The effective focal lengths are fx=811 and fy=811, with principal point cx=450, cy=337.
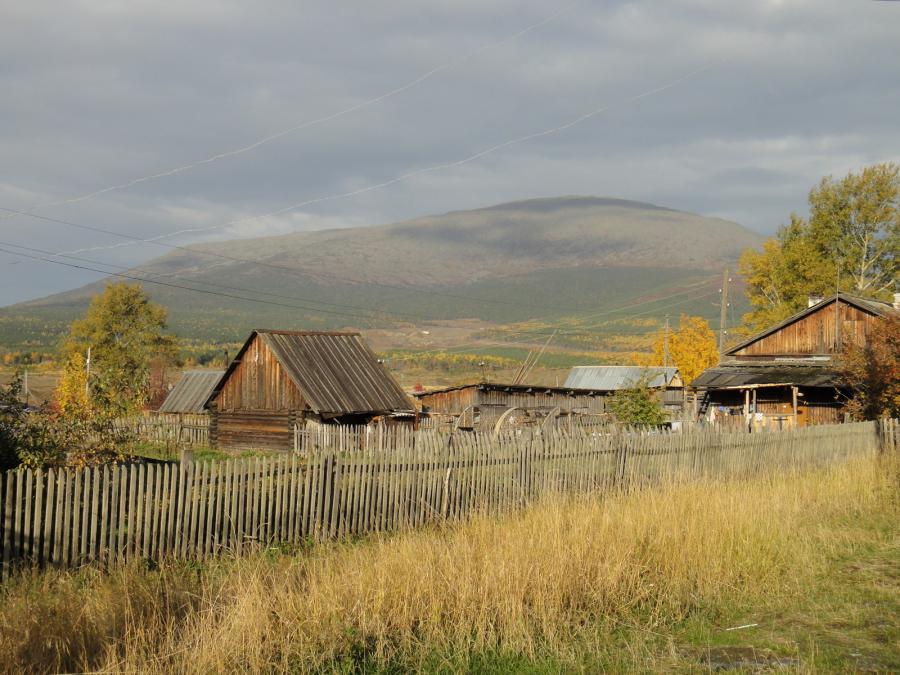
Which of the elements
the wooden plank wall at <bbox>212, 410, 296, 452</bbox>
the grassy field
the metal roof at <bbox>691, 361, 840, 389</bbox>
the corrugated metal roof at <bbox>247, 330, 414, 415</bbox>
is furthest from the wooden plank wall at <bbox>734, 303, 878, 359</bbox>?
the grassy field

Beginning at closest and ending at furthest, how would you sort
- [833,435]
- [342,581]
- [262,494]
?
[342,581], [262,494], [833,435]

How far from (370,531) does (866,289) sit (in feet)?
165

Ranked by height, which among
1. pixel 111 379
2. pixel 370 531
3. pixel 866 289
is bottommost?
pixel 370 531

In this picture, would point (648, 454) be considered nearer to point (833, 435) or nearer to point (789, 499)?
point (789, 499)

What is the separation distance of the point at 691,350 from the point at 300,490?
67788 mm

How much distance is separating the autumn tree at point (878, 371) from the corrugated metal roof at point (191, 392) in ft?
118

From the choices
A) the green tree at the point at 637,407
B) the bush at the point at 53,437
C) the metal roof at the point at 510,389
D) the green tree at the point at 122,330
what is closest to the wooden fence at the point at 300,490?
the bush at the point at 53,437

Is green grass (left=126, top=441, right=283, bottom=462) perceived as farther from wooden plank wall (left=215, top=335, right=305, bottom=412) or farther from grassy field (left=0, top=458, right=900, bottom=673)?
grassy field (left=0, top=458, right=900, bottom=673)

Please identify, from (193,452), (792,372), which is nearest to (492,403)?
(792,372)

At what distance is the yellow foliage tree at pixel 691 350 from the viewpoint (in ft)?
241

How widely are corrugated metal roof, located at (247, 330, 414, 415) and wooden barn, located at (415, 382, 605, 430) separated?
11311 millimetres

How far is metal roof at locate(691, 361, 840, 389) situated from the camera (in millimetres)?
33312

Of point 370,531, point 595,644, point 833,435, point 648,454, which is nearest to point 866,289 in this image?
point 833,435

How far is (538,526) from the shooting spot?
9594 millimetres
